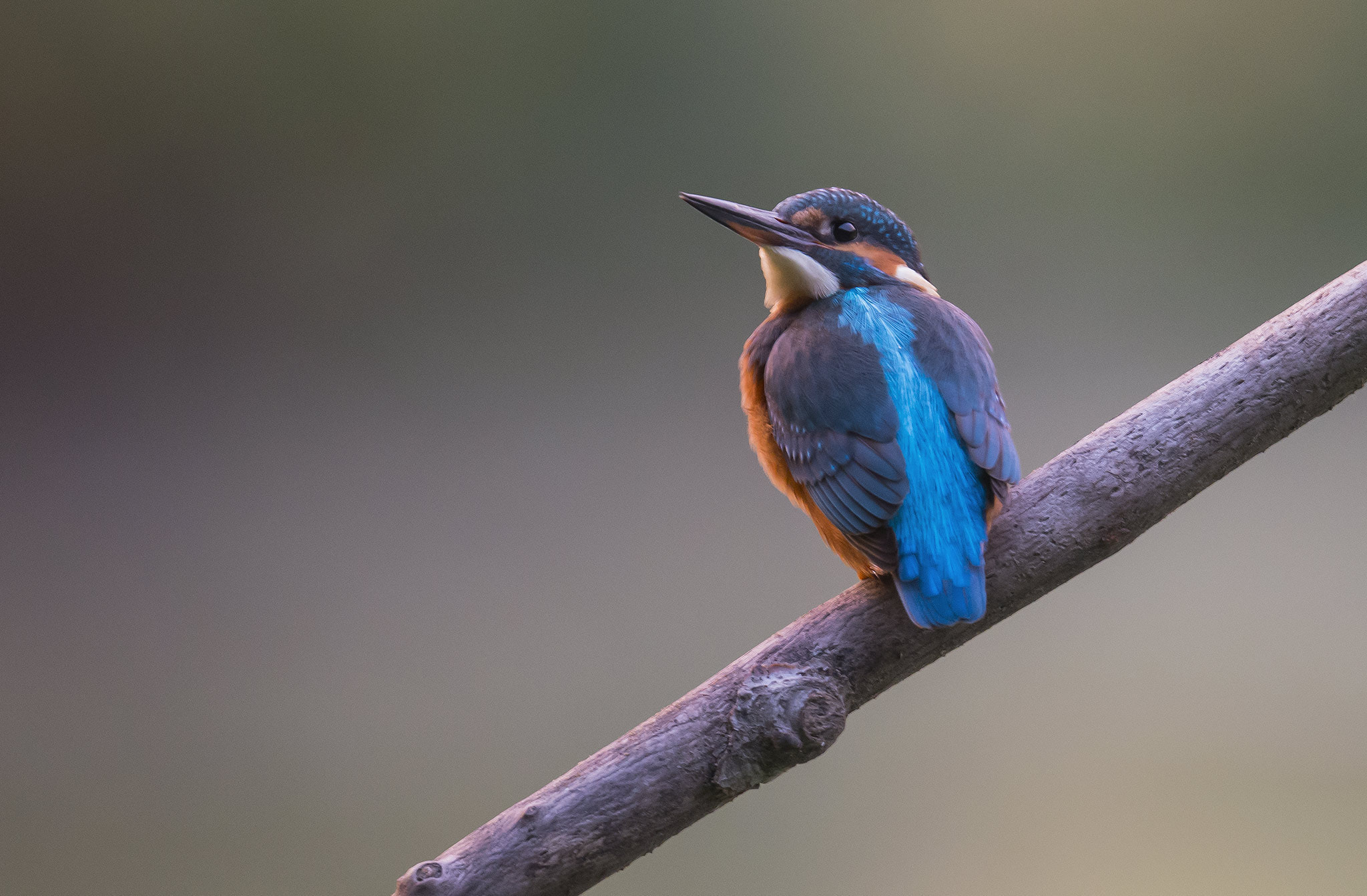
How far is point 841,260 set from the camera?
125 cm

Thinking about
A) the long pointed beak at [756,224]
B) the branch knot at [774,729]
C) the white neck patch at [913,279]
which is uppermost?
the long pointed beak at [756,224]

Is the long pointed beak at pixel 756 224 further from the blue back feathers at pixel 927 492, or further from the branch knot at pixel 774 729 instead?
the branch knot at pixel 774 729

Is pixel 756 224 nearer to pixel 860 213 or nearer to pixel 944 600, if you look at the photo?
pixel 860 213

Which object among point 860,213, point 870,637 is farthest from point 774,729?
point 860,213

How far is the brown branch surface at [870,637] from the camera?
3.16ft

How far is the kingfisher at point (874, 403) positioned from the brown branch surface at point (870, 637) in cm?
7

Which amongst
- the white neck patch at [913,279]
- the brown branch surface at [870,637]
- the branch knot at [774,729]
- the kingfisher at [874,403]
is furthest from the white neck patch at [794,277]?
the branch knot at [774,729]

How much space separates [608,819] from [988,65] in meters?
1.77

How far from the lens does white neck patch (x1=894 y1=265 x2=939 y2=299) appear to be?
131 centimetres

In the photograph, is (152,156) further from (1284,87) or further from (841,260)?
(1284,87)

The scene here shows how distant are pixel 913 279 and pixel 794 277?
19cm

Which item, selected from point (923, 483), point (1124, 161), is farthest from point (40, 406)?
point (1124, 161)

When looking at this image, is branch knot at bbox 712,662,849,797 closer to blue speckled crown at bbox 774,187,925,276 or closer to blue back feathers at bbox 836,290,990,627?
blue back feathers at bbox 836,290,990,627

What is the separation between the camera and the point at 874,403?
1.10m
